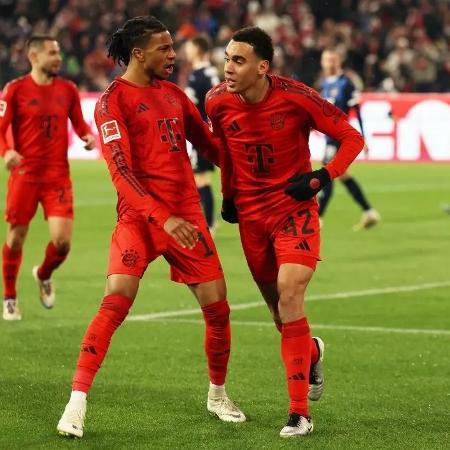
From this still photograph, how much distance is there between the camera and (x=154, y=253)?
7.12 metres

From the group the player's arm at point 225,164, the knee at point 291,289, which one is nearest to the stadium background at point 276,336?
the knee at point 291,289

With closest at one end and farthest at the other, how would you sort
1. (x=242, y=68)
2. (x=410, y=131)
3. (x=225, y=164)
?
(x=242, y=68) < (x=225, y=164) < (x=410, y=131)

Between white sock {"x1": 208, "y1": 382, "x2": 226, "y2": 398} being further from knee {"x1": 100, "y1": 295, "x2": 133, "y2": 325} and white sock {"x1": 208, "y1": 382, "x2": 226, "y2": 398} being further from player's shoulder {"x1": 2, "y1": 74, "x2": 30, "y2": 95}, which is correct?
player's shoulder {"x1": 2, "y1": 74, "x2": 30, "y2": 95}

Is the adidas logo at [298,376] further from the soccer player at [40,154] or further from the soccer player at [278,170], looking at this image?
the soccer player at [40,154]

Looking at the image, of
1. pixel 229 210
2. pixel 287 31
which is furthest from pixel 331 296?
pixel 287 31

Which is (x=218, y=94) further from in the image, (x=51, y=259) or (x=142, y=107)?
(x=51, y=259)

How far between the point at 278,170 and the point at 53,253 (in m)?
4.17

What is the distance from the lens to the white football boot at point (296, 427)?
22.4ft

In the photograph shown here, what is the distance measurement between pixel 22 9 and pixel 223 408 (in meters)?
28.6

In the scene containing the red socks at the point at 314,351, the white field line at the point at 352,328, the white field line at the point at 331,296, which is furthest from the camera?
the white field line at the point at 331,296

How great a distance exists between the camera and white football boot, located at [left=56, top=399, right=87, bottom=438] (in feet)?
22.2

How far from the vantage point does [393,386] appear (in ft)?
27.2

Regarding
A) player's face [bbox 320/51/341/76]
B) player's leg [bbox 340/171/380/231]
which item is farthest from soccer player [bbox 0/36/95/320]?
player's face [bbox 320/51/341/76]

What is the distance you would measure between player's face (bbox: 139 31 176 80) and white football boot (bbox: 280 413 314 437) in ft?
6.34
